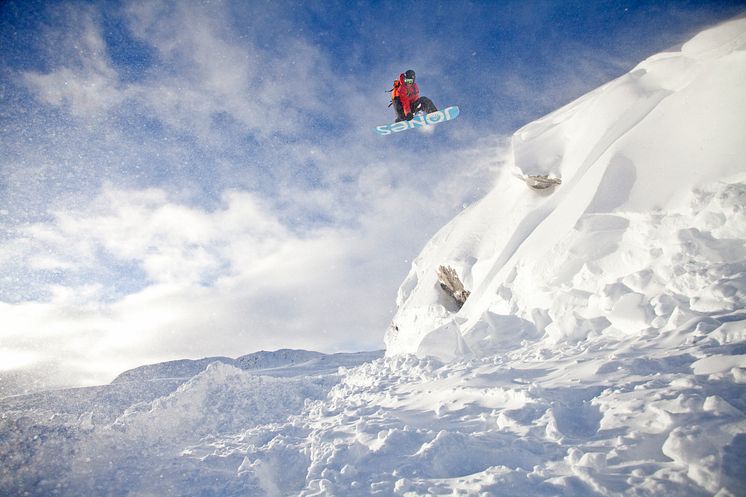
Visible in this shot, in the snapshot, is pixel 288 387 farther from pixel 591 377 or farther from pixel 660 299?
pixel 660 299

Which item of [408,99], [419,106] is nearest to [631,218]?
[419,106]

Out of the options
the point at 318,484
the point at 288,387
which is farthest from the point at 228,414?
the point at 318,484

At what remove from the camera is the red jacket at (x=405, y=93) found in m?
11.7

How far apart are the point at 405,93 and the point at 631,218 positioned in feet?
26.2

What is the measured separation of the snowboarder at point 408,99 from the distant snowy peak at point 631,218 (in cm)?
582

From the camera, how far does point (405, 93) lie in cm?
1169

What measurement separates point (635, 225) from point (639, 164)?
2485 mm

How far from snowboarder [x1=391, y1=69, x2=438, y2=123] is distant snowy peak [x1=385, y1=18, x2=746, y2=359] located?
5819 mm

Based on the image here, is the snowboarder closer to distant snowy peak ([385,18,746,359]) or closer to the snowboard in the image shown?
the snowboard

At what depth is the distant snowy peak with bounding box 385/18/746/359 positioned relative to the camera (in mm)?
7355

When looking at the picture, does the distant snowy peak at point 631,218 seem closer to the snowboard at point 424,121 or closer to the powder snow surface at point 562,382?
the powder snow surface at point 562,382

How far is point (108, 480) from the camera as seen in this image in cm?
543

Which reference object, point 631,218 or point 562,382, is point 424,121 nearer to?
point 631,218

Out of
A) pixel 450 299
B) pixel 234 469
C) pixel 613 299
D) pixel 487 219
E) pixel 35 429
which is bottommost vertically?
pixel 234 469
